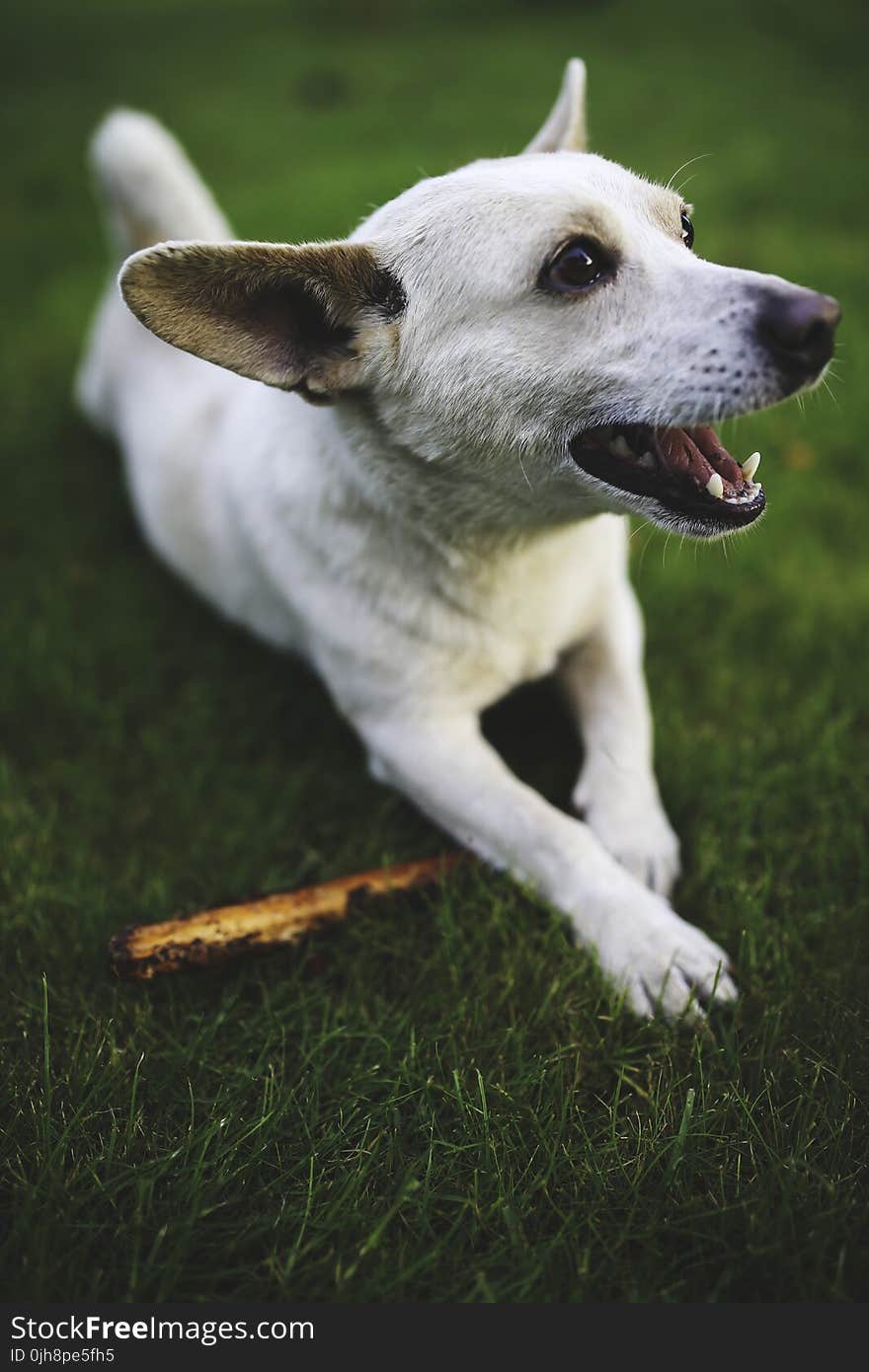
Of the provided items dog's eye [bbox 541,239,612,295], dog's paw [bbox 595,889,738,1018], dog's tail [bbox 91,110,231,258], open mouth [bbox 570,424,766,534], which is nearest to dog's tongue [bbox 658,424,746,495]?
open mouth [bbox 570,424,766,534]

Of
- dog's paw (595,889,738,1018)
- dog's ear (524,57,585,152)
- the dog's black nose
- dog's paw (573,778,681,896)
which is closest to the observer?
the dog's black nose

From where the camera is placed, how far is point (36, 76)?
38.9ft

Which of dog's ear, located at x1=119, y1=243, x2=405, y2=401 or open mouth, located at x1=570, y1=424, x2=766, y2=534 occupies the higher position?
dog's ear, located at x1=119, y1=243, x2=405, y2=401

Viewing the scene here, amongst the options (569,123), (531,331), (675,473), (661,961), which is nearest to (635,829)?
(661,961)

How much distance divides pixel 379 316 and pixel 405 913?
134 cm

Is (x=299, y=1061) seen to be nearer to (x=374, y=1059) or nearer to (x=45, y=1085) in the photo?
(x=374, y=1059)

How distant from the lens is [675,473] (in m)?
2.01

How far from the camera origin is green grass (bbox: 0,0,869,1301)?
163 cm

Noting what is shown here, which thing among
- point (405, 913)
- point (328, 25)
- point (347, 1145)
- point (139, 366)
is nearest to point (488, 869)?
point (405, 913)

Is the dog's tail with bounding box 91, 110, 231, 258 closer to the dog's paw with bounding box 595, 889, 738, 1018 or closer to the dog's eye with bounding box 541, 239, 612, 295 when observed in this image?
the dog's eye with bounding box 541, 239, 612, 295

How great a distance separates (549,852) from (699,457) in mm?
914

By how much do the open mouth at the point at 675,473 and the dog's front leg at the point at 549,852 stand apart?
74 cm

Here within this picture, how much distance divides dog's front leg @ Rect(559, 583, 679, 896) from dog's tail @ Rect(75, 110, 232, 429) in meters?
2.43

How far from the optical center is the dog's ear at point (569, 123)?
8.44 feet
